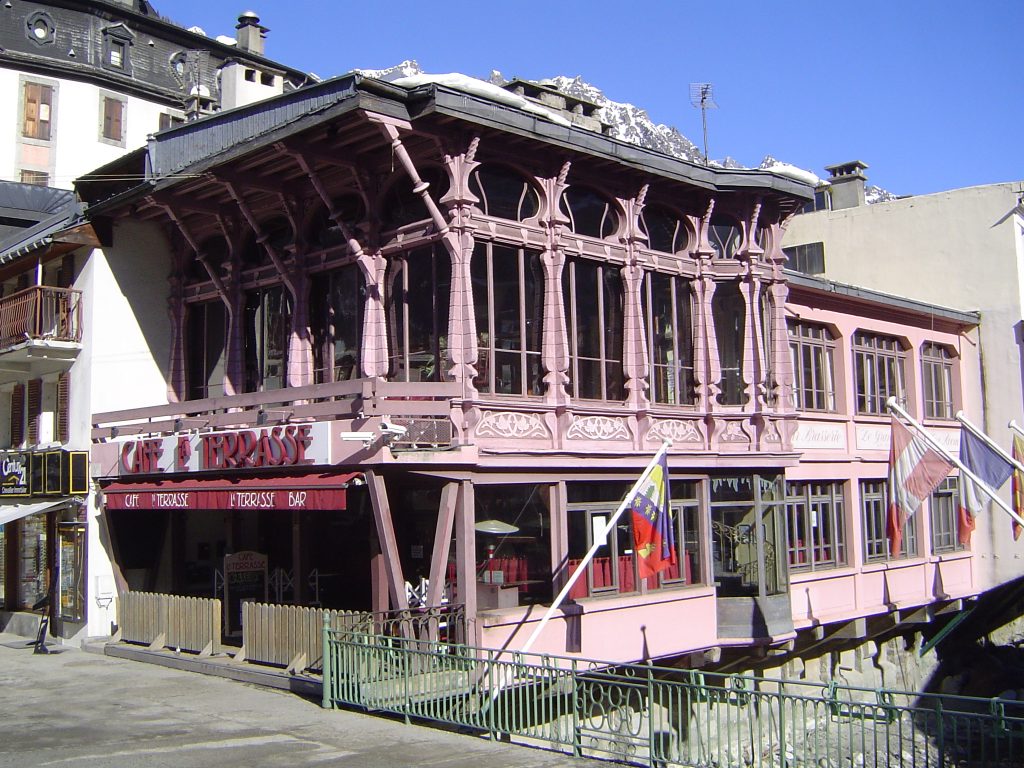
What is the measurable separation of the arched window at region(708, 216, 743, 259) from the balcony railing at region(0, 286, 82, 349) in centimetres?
1279

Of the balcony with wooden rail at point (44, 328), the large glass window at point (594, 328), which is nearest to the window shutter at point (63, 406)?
the balcony with wooden rail at point (44, 328)

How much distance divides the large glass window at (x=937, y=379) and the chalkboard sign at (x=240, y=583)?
17.9 meters

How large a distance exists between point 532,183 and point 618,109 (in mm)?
173777


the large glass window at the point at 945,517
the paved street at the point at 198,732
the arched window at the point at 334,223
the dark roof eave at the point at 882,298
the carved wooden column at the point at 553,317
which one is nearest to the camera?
the paved street at the point at 198,732

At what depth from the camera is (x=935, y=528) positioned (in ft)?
93.9

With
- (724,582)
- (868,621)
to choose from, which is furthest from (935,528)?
(724,582)

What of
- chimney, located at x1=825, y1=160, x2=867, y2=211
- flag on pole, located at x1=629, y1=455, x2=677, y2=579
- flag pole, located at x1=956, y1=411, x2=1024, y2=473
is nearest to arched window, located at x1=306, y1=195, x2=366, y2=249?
flag on pole, located at x1=629, y1=455, x2=677, y2=579

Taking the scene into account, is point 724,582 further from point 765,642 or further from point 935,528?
point 935,528

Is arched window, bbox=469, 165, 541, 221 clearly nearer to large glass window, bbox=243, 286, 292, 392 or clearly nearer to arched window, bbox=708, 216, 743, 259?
arched window, bbox=708, 216, 743, 259

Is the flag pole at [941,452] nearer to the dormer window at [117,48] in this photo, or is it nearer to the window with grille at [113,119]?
the window with grille at [113,119]

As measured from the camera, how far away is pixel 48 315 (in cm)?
2228

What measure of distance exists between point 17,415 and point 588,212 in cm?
1491

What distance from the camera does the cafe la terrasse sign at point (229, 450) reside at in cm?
1631

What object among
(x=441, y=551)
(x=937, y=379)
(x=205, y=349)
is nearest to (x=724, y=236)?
(x=441, y=551)
